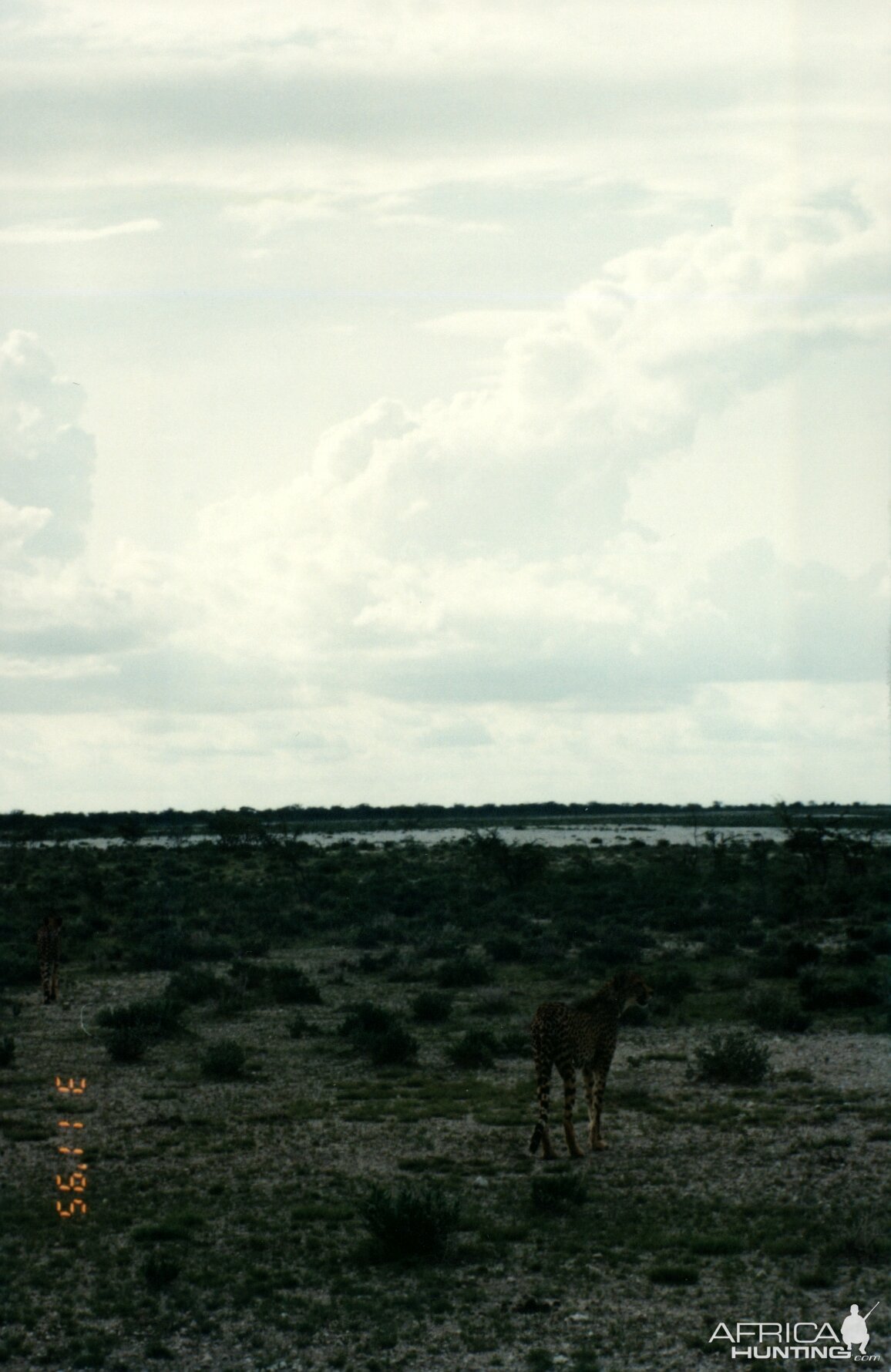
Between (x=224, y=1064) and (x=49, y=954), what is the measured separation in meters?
9.64

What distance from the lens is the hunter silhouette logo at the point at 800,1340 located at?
10.9 m

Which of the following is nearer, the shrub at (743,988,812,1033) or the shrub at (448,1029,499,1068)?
the shrub at (448,1029,499,1068)

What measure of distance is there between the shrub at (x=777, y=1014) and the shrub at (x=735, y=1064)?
3717 millimetres

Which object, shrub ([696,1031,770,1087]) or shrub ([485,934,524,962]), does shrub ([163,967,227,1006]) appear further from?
shrub ([696,1031,770,1087])

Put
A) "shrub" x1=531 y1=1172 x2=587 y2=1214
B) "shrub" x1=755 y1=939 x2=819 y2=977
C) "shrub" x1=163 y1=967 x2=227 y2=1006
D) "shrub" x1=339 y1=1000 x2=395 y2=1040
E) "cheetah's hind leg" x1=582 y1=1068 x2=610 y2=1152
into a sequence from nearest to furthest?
1. "shrub" x1=531 y1=1172 x2=587 y2=1214
2. "cheetah's hind leg" x1=582 y1=1068 x2=610 y2=1152
3. "shrub" x1=339 y1=1000 x2=395 y2=1040
4. "shrub" x1=163 y1=967 x2=227 y2=1006
5. "shrub" x1=755 y1=939 x2=819 y2=977

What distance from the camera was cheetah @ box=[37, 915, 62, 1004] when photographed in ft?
98.1

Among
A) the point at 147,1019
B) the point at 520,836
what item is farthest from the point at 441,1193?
the point at 520,836

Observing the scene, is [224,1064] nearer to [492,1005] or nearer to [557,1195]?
[492,1005]

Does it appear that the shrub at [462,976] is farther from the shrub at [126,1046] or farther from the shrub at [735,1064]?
the shrub at [735,1064]

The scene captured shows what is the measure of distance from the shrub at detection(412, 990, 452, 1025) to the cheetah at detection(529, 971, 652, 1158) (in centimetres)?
930

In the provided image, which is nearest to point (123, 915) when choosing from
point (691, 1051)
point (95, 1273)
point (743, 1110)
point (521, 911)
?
point (521, 911)

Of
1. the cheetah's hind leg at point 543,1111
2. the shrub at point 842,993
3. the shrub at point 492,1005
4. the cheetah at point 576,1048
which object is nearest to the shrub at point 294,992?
the shrub at point 492,1005

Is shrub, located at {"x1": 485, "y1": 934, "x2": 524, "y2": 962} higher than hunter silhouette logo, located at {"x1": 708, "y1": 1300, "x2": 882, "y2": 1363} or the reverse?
higher

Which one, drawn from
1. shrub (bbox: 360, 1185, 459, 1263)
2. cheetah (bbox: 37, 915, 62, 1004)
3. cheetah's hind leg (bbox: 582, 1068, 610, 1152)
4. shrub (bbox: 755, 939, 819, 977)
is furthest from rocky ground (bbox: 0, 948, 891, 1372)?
shrub (bbox: 755, 939, 819, 977)
